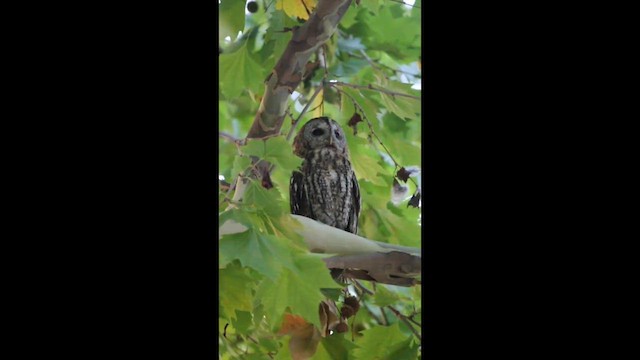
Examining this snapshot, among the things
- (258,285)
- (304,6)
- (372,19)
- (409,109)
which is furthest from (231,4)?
(258,285)

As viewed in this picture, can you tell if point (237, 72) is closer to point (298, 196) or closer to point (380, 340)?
point (298, 196)

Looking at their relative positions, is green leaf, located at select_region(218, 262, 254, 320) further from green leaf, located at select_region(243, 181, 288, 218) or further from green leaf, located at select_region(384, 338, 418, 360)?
green leaf, located at select_region(384, 338, 418, 360)

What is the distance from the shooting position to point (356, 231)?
1.43m

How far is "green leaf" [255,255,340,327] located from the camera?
133cm

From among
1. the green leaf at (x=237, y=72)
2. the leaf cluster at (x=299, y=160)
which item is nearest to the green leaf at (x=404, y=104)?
the leaf cluster at (x=299, y=160)

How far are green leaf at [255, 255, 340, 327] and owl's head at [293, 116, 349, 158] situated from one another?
0.61 ft

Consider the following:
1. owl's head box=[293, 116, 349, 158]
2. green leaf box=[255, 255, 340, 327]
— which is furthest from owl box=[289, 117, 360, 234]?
green leaf box=[255, 255, 340, 327]

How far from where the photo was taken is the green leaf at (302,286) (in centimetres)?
133

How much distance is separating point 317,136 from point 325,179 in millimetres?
73

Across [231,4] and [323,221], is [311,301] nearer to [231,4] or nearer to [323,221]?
[323,221]

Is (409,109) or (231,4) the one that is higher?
(231,4)

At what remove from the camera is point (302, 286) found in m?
1.33

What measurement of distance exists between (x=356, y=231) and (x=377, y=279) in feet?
0.30

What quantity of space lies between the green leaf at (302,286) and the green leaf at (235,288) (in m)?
0.03
